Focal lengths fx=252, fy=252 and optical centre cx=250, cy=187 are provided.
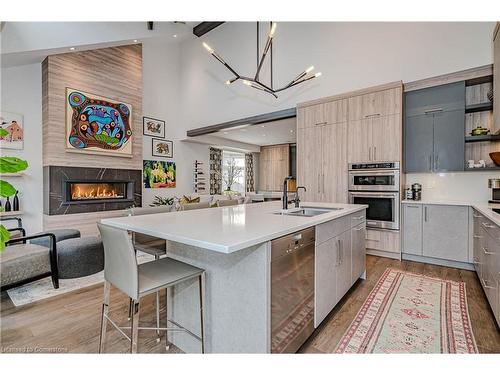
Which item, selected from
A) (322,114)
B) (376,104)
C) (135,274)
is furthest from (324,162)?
(135,274)

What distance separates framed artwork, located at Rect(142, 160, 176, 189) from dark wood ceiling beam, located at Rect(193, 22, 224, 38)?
364 centimetres

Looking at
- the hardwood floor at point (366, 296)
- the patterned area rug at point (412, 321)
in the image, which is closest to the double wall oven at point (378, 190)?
the hardwood floor at point (366, 296)

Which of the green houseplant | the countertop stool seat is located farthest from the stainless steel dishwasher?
the green houseplant

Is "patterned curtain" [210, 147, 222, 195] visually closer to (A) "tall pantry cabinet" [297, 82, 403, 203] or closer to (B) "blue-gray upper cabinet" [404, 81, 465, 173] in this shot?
(A) "tall pantry cabinet" [297, 82, 403, 203]

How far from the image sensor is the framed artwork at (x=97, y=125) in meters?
4.93

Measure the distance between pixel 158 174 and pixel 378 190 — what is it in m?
5.44

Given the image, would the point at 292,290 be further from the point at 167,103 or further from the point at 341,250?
the point at 167,103

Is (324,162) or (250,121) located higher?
(250,121)

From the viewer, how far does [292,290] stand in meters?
1.55

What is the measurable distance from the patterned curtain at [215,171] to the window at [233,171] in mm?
536

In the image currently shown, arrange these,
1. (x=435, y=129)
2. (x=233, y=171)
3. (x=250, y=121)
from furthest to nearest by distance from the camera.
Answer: (x=233, y=171) → (x=250, y=121) → (x=435, y=129)

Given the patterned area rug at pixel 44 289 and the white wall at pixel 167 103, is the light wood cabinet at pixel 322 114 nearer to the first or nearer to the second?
the white wall at pixel 167 103

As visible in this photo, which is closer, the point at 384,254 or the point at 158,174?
the point at 384,254
